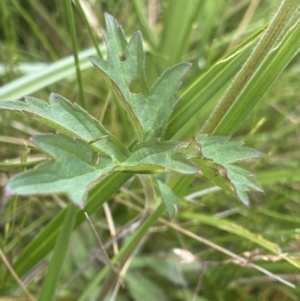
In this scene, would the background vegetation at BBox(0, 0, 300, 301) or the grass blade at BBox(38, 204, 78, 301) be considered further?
the background vegetation at BBox(0, 0, 300, 301)

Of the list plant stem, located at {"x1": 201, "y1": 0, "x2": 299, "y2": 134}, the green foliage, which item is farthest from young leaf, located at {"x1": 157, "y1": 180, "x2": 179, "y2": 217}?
plant stem, located at {"x1": 201, "y1": 0, "x2": 299, "y2": 134}

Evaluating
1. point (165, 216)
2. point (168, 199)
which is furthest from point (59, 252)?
point (165, 216)

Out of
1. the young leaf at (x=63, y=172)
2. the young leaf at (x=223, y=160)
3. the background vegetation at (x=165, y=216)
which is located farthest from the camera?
the background vegetation at (x=165, y=216)

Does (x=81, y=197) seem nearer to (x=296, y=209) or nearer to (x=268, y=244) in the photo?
(x=268, y=244)

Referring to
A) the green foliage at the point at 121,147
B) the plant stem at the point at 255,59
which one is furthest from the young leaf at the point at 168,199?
the plant stem at the point at 255,59

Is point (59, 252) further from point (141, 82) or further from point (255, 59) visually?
point (255, 59)

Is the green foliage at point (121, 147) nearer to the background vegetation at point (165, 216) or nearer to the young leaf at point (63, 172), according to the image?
the young leaf at point (63, 172)

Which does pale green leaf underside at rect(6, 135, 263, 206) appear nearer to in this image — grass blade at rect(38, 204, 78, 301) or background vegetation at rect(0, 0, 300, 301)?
grass blade at rect(38, 204, 78, 301)

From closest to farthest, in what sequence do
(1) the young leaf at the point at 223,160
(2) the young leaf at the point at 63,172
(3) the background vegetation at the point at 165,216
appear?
1. (2) the young leaf at the point at 63,172
2. (1) the young leaf at the point at 223,160
3. (3) the background vegetation at the point at 165,216

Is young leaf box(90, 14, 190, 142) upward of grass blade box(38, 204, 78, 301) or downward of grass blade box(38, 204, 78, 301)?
upward
